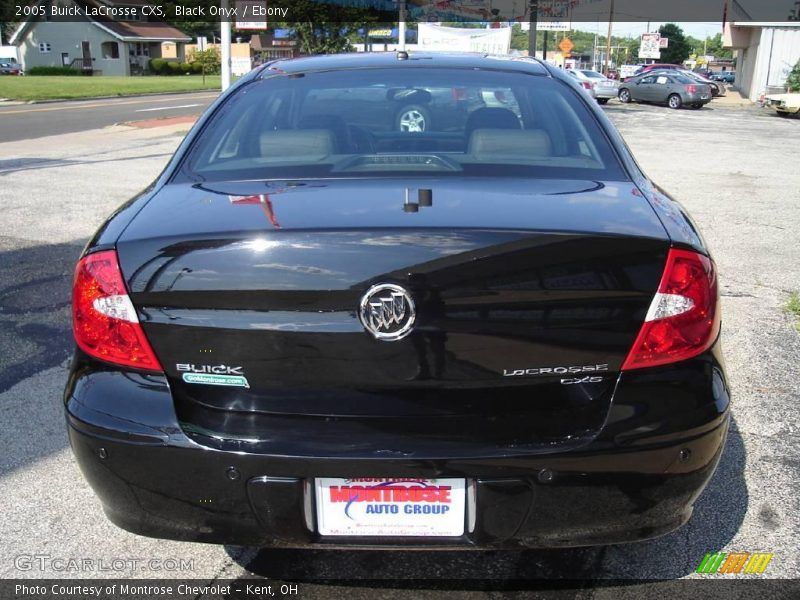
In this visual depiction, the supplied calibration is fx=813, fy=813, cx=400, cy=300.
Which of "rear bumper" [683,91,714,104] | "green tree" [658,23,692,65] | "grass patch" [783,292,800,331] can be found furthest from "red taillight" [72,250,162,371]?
"green tree" [658,23,692,65]

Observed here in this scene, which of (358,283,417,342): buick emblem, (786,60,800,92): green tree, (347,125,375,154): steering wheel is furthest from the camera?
(786,60,800,92): green tree

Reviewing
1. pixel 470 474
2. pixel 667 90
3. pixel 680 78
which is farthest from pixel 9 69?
pixel 470 474

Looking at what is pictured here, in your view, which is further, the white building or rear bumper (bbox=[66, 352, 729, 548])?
the white building

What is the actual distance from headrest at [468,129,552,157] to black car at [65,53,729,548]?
0.81 metres

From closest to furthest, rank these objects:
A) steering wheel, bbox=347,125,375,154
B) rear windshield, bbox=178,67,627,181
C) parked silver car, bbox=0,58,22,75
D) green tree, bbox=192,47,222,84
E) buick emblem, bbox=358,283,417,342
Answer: buick emblem, bbox=358,283,417,342 → rear windshield, bbox=178,67,627,181 → steering wheel, bbox=347,125,375,154 → green tree, bbox=192,47,222,84 → parked silver car, bbox=0,58,22,75

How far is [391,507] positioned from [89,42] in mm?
77218

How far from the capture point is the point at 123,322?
219cm

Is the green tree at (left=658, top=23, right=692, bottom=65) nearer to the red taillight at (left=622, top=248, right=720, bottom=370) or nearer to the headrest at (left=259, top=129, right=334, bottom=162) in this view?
the headrest at (left=259, top=129, right=334, bottom=162)

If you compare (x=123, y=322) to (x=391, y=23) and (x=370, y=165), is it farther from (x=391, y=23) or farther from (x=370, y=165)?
(x=391, y=23)

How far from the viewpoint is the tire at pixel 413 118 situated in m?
3.60

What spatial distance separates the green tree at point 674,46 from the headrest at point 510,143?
11747 centimetres

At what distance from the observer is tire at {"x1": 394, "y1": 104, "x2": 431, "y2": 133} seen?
3.60m

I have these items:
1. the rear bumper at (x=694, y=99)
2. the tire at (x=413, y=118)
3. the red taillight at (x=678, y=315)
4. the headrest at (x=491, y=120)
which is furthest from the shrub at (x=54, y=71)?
the red taillight at (x=678, y=315)

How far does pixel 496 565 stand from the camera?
2691 millimetres
